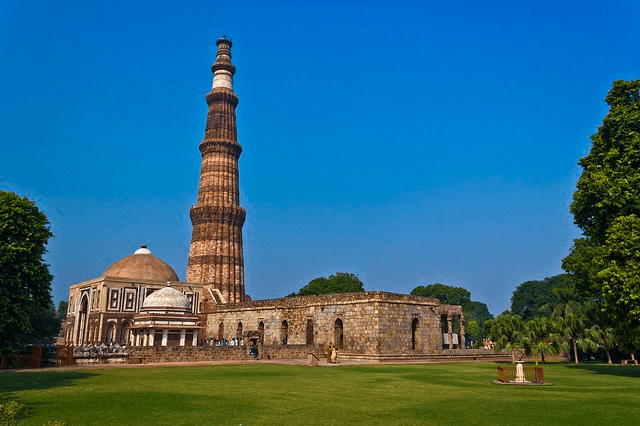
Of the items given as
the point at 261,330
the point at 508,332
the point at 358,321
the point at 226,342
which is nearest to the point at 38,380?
the point at 358,321

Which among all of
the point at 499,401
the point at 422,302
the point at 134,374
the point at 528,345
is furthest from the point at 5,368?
the point at 528,345

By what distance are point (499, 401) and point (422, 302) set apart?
852 inches

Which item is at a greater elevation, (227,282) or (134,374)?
(227,282)

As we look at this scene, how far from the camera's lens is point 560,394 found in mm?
13617

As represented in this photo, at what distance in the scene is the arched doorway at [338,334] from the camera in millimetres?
33391

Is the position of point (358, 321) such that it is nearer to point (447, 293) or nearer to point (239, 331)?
point (239, 331)

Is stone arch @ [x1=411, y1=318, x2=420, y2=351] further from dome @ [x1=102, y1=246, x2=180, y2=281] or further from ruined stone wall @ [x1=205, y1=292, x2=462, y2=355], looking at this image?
dome @ [x1=102, y1=246, x2=180, y2=281]

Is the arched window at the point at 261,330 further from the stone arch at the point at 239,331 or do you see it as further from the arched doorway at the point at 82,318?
the arched doorway at the point at 82,318

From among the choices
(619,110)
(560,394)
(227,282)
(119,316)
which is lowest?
(560,394)

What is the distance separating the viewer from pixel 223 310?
44406 millimetres

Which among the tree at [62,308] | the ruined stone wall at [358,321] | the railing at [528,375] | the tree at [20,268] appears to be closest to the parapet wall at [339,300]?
the ruined stone wall at [358,321]

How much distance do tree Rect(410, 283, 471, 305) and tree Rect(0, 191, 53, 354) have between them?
62.4 m

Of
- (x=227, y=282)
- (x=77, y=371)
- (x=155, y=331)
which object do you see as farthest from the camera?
(x=227, y=282)

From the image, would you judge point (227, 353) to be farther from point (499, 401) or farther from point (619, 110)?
point (619, 110)
